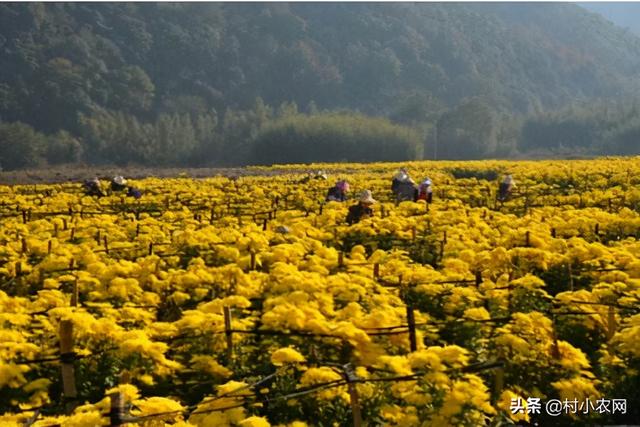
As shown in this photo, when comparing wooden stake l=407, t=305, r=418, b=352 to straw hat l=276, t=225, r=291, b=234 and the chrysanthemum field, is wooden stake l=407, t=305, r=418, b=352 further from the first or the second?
Result: straw hat l=276, t=225, r=291, b=234

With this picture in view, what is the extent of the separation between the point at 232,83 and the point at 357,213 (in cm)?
15896

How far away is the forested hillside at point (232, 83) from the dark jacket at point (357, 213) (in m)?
78.9

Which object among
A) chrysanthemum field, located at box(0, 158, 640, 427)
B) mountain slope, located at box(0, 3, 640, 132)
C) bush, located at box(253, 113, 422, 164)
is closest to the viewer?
chrysanthemum field, located at box(0, 158, 640, 427)

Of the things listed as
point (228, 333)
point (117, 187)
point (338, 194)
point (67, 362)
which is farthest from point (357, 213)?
point (117, 187)

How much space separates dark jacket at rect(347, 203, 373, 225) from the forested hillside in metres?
78.9

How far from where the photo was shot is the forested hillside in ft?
358

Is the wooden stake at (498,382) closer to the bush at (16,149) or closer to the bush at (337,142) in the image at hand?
the bush at (337,142)

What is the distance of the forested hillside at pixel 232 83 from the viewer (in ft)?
358

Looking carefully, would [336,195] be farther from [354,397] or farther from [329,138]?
[329,138]

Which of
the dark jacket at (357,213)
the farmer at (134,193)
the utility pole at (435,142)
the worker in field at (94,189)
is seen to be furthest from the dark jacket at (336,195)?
the utility pole at (435,142)

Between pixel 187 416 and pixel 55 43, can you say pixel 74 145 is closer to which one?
pixel 55 43

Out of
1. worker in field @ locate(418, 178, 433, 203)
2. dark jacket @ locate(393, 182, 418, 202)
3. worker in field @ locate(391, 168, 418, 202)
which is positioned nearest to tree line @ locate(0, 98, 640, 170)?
worker in field @ locate(391, 168, 418, 202)

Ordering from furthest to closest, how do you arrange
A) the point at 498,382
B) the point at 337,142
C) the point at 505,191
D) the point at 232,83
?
the point at 232,83, the point at 337,142, the point at 505,191, the point at 498,382

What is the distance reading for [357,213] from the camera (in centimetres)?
1816
